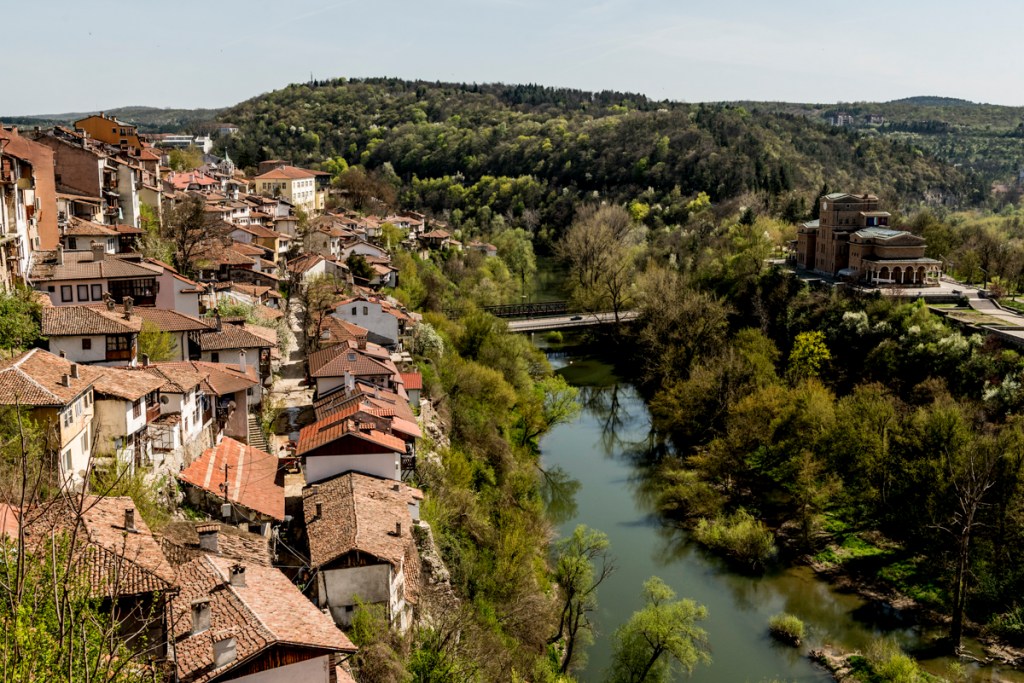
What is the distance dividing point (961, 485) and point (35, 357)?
26281 mm

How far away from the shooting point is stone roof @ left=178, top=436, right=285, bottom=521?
2072 centimetres

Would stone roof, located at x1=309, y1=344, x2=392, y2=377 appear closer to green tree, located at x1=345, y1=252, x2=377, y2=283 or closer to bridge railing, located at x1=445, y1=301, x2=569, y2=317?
green tree, located at x1=345, y1=252, x2=377, y2=283

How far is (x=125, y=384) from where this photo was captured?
21203 mm

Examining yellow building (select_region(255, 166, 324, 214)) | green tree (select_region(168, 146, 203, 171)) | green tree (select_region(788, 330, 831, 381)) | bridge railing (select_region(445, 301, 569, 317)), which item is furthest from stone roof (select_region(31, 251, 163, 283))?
green tree (select_region(168, 146, 203, 171))

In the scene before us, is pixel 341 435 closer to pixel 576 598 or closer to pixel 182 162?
pixel 576 598

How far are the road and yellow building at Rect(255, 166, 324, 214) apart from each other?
94.0 ft

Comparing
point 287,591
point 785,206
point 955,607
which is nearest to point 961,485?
point 955,607

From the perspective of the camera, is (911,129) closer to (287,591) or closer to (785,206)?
(785,206)

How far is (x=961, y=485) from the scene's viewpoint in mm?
27047

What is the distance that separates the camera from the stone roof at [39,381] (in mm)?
17812

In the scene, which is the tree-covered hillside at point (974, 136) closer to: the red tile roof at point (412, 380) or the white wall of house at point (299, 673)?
the red tile roof at point (412, 380)

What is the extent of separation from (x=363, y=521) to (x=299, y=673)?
20.2ft

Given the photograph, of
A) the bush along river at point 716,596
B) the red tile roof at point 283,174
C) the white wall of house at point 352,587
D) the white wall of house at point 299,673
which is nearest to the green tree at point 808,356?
the bush along river at point 716,596

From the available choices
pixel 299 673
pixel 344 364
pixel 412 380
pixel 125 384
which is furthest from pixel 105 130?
pixel 299 673
